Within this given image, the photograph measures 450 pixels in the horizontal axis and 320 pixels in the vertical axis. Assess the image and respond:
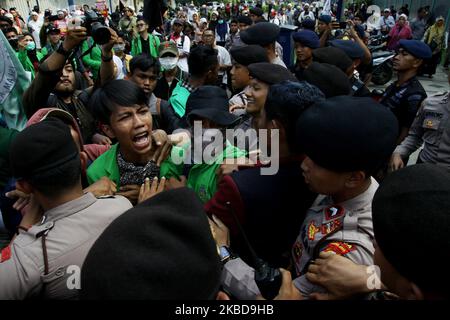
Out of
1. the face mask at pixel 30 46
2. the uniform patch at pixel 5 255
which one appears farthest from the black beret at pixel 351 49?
the face mask at pixel 30 46

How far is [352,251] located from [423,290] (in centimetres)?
36

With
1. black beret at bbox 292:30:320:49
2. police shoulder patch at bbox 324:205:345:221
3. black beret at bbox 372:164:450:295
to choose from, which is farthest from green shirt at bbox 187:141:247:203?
black beret at bbox 292:30:320:49

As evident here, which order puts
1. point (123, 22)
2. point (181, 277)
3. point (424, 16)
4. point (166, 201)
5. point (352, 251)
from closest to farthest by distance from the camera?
1. point (181, 277)
2. point (166, 201)
3. point (352, 251)
4. point (123, 22)
5. point (424, 16)

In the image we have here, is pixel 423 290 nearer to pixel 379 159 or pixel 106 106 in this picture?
pixel 379 159

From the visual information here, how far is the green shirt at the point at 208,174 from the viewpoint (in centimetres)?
205

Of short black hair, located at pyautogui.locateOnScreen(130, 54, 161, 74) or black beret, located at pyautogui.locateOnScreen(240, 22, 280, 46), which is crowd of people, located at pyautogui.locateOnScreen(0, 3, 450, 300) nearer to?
short black hair, located at pyautogui.locateOnScreen(130, 54, 161, 74)

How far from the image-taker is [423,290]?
0.95 metres

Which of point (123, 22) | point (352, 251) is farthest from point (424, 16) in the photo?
point (352, 251)

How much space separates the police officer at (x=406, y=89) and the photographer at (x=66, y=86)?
9.45 ft

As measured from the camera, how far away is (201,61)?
12.7ft

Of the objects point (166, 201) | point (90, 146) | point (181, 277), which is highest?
point (166, 201)

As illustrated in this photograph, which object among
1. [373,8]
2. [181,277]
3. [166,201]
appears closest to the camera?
[181,277]

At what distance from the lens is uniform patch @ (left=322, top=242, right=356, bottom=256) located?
4.30 feet

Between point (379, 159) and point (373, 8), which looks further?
point (373, 8)
